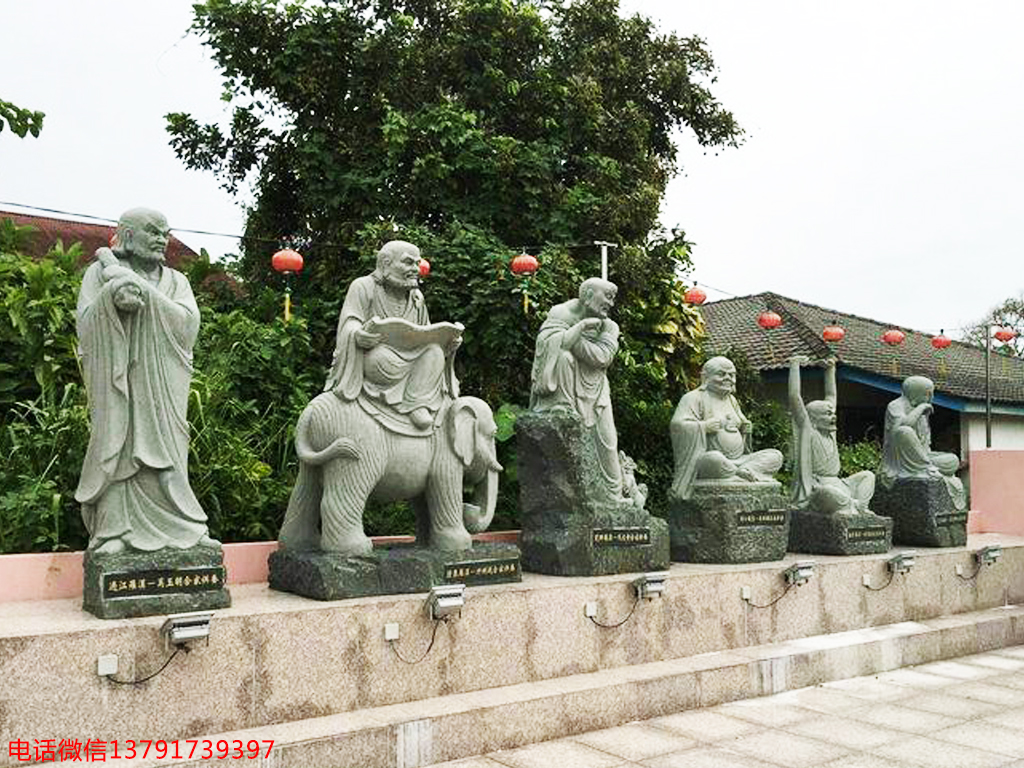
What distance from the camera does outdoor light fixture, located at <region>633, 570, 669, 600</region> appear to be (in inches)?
239

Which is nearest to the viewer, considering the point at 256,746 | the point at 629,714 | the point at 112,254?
the point at 256,746

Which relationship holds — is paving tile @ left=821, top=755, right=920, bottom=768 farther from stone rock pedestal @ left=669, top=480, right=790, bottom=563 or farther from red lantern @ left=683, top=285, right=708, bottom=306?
red lantern @ left=683, top=285, right=708, bottom=306

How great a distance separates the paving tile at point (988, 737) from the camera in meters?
5.19

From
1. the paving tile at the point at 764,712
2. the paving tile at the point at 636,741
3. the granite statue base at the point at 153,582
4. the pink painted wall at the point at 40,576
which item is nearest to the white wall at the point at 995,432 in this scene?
the paving tile at the point at 764,712

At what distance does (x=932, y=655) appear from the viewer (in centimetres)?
741

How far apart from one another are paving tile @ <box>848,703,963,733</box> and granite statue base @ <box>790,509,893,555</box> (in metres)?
2.27

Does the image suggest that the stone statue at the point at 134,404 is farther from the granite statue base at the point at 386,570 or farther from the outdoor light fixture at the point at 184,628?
the granite statue base at the point at 386,570

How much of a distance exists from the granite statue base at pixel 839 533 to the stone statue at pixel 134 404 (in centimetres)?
529

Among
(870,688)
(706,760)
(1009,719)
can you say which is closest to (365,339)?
(706,760)

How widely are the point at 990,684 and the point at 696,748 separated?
284cm

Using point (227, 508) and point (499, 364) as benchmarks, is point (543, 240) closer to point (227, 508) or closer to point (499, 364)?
point (499, 364)

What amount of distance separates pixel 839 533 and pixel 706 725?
124 inches

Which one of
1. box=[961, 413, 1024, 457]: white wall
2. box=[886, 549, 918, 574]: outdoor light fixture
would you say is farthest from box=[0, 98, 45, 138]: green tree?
box=[961, 413, 1024, 457]: white wall

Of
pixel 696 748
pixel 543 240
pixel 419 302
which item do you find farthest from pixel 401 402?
pixel 543 240
